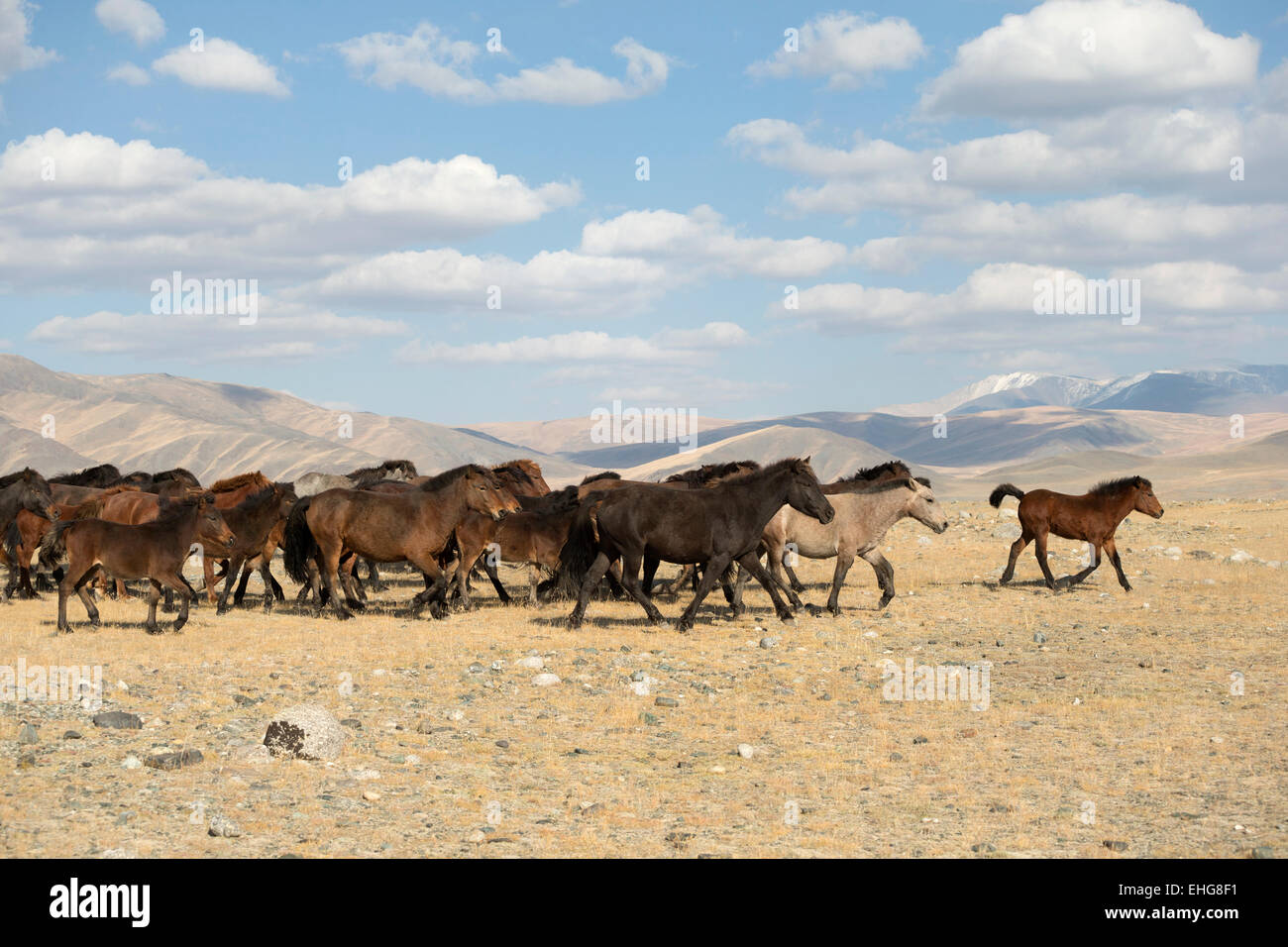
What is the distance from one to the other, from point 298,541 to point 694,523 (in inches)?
255

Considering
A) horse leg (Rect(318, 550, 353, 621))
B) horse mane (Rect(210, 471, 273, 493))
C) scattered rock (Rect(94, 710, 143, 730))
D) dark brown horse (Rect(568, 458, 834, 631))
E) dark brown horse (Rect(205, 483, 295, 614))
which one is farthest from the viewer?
horse mane (Rect(210, 471, 273, 493))

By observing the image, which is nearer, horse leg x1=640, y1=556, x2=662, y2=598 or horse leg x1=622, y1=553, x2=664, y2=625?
horse leg x1=622, y1=553, x2=664, y2=625

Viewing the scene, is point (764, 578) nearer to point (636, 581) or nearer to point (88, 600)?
point (636, 581)

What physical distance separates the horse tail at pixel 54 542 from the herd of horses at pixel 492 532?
0.04m

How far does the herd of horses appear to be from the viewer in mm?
16031

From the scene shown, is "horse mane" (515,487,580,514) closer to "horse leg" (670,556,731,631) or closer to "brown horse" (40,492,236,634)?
"horse leg" (670,556,731,631)

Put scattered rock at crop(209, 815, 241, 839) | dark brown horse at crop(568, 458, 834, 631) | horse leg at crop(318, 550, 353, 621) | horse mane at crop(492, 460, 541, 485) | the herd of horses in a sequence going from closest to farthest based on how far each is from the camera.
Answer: scattered rock at crop(209, 815, 241, 839)
the herd of horses
dark brown horse at crop(568, 458, 834, 631)
horse leg at crop(318, 550, 353, 621)
horse mane at crop(492, 460, 541, 485)

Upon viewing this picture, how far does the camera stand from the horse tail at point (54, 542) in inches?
616

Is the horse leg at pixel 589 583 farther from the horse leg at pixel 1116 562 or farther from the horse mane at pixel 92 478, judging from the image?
the horse mane at pixel 92 478

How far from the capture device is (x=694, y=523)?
16.5 meters

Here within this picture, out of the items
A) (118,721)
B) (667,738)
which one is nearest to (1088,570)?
(667,738)

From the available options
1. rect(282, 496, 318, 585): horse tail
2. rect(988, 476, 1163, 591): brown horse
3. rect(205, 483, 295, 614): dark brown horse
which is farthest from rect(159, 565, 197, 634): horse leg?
rect(988, 476, 1163, 591): brown horse
